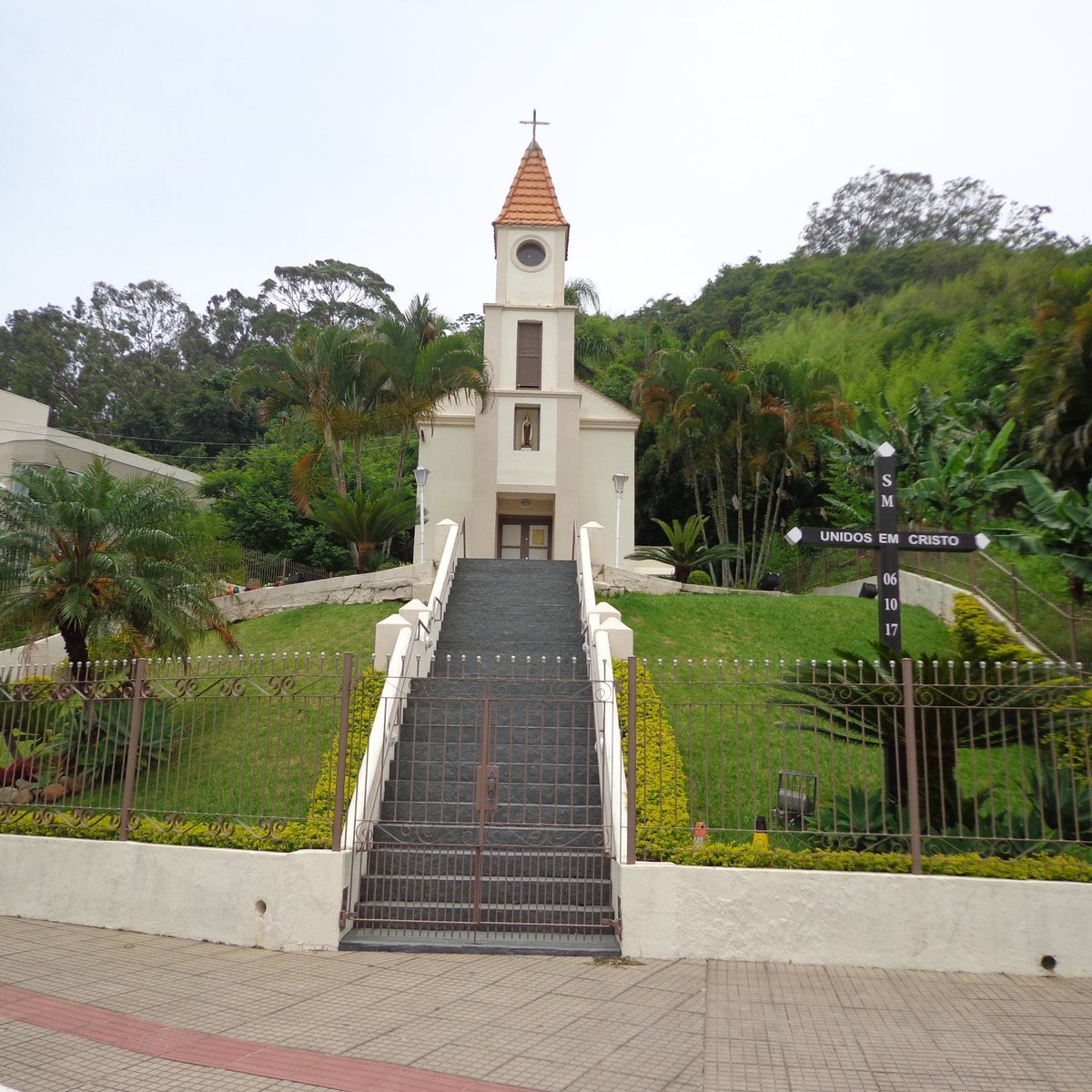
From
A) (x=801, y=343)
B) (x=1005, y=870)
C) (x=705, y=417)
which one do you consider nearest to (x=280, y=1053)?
(x=1005, y=870)

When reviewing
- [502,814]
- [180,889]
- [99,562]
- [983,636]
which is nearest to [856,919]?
[502,814]

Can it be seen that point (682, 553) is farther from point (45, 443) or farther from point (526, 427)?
point (45, 443)

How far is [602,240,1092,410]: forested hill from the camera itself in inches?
1243

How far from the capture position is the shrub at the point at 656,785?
7730 mm

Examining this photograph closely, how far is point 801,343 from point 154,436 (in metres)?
35.4

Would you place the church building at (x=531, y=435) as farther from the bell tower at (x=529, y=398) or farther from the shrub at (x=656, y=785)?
the shrub at (x=656, y=785)

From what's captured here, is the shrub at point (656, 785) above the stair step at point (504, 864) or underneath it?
above

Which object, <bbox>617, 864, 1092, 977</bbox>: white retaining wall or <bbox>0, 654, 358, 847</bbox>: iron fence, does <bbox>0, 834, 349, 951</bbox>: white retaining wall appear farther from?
<bbox>617, 864, 1092, 977</bbox>: white retaining wall

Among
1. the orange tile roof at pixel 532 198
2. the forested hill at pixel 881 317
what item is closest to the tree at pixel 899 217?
the forested hill at pixel 881 317

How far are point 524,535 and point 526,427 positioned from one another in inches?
113

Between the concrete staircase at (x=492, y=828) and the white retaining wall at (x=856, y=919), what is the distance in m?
0.54

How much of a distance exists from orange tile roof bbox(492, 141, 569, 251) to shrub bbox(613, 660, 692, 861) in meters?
16.8

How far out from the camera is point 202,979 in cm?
667

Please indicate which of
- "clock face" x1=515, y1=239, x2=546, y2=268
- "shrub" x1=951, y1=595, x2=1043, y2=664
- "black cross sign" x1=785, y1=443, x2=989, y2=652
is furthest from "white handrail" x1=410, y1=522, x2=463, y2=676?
"clock face" x1=515, y1=239, x2=546, y2=268
